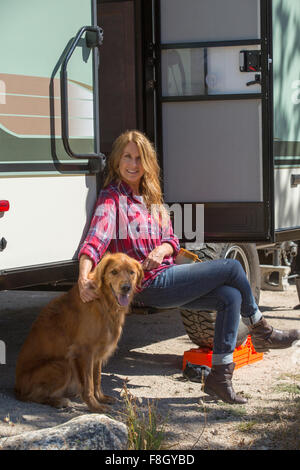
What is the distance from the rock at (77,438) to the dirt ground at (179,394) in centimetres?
42

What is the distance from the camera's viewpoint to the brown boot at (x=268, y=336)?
4465 millimetres

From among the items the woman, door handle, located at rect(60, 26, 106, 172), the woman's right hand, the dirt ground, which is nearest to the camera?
the dirt ground

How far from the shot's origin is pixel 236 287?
14.4 ft

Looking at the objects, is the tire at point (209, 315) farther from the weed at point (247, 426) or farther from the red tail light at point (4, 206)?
the red tail light at point (4, 206)

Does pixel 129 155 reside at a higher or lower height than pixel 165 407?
higher

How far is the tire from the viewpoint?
16.3 ft

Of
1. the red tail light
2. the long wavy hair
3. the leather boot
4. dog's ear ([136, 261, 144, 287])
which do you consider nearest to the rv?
the red tail light

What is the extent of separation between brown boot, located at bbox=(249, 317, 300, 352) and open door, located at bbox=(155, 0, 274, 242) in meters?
0.78

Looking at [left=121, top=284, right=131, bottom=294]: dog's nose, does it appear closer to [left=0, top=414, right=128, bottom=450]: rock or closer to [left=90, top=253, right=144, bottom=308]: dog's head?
[left=90, top=253, right=144, bottom=308]: dog's head

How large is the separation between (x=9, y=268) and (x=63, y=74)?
1.15 meters

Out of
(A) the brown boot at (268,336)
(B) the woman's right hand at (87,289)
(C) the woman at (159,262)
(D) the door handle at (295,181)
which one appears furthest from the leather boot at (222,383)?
(D) the door handle at (295,181)

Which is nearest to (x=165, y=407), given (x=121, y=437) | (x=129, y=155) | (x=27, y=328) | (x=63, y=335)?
(x=63, y=335)
